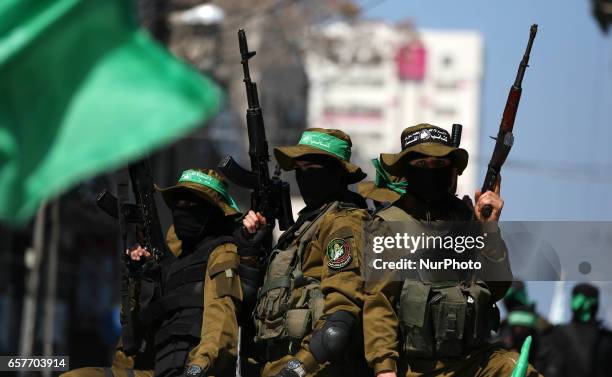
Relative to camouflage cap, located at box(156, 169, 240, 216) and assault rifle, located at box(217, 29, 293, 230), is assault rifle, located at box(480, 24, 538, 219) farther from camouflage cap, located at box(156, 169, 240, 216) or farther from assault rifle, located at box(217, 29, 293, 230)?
camouflage cap, located at box(156, 169, 240, 216)

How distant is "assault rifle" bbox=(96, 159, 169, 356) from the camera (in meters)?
8.20

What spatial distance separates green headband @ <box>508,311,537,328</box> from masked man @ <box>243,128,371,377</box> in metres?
4.62

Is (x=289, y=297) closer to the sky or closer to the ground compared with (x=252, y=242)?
closer to the ground

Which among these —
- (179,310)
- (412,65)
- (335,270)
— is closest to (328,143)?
(335,270)

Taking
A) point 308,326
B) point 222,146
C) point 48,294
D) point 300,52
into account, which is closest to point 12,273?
point 48,294

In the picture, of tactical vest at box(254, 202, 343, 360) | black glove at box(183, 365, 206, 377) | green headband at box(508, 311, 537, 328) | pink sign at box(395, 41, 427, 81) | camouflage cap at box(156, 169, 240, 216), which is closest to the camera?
tactical vest at box(254, 202, 343, 360)

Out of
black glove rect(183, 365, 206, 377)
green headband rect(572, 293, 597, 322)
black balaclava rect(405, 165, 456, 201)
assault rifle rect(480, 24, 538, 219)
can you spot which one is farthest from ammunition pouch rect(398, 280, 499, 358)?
green headband rect(572, 293, 597, 322)

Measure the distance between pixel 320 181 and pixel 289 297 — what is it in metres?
0.61

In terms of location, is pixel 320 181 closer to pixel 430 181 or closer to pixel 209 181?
pixel 430 181

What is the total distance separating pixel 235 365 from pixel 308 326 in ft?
2.51

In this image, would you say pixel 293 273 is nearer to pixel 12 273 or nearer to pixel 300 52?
pixel 12 273

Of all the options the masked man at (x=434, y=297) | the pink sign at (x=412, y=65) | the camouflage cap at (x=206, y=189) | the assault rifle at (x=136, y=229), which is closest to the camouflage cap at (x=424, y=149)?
the masked man at (x=434, y=297)

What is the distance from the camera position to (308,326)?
22.9ft

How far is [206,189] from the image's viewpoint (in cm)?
803
